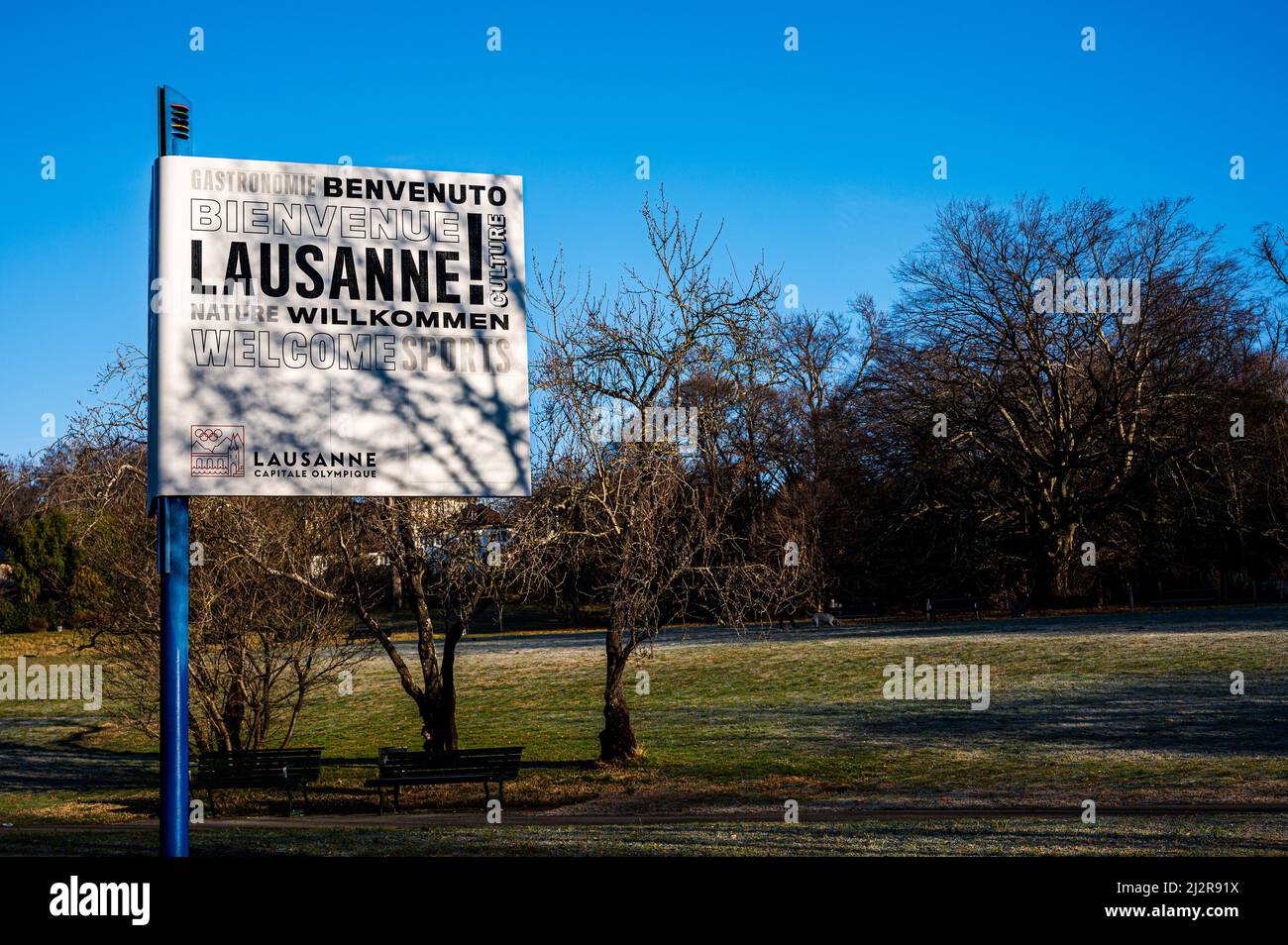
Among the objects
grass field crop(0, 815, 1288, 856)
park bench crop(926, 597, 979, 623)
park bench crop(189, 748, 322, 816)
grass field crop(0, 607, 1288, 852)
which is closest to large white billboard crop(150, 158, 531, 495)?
grass field crop(0, 815, 1288, 856)

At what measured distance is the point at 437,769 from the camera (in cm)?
1909

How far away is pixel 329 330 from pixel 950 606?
44.7 metres

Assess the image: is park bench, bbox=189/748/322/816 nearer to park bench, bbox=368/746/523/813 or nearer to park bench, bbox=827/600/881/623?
park bench, bbox=368/746/523/813

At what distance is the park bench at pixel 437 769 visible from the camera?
18.8 metres

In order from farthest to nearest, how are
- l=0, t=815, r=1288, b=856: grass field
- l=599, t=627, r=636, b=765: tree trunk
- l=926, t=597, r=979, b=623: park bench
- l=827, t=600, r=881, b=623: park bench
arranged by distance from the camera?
1. l=827, t=600, r=881, b=623: park bench
2. l=926, t=597, r=979, b=623: park bench
3. l=599, t=627, r=636, b=765: tree trunk
4. l=0, t=815, r=1288, b=856: grass field

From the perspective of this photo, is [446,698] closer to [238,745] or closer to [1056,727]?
[238,745]

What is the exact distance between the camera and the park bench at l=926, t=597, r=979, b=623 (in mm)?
48969

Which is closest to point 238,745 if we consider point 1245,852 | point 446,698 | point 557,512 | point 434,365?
point 446,698

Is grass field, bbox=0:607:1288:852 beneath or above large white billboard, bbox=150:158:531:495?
beneath

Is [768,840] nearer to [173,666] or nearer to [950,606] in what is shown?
[173,666]

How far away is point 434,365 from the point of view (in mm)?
10312

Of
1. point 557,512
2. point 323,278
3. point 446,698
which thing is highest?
point 323,278
